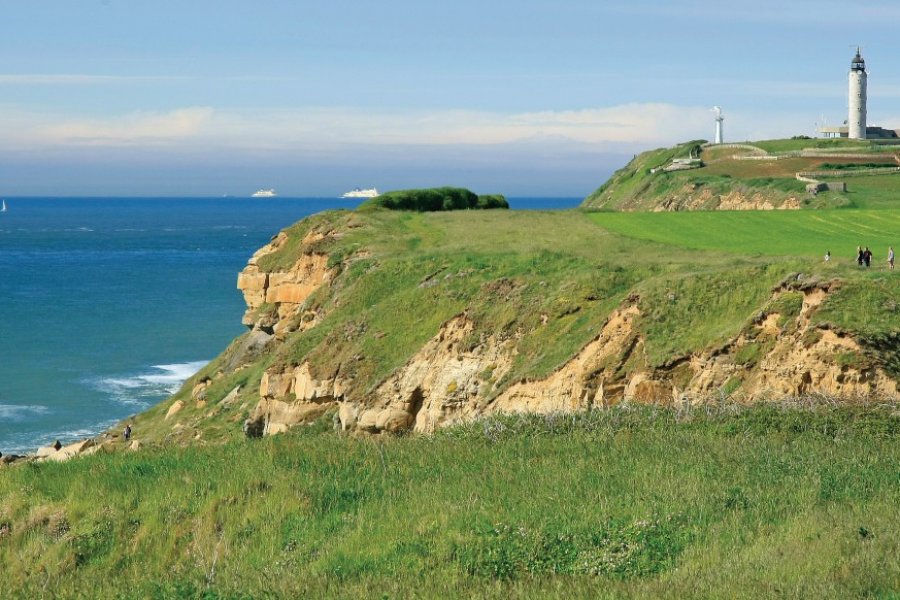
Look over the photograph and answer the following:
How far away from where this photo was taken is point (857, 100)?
369 feet

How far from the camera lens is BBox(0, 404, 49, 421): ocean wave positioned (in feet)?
172

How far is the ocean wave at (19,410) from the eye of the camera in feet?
172

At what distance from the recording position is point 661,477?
46.9 feet

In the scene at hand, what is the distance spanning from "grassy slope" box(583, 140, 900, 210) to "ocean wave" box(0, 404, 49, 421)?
40429 mm

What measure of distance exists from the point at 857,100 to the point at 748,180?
3569cm

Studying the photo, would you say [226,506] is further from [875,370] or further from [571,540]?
[875,370]

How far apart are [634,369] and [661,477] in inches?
432

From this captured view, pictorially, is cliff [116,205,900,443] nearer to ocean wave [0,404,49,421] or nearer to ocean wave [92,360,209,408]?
ocean wave [92,360,209,408]

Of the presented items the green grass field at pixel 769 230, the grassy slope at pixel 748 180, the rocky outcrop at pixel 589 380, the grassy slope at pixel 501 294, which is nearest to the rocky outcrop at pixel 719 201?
the grassy slope at pixel 748 180

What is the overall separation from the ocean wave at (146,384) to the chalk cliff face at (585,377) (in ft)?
69.6

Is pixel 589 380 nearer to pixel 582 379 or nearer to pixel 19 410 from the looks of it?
pixel 582 379

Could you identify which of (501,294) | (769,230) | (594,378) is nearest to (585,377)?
(594,378)

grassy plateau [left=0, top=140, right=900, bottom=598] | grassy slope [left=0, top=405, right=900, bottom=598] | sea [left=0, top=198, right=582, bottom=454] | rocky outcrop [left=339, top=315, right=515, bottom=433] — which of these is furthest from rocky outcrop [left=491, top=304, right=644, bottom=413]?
sea [left=0, top=198, right=582, bottom=454]

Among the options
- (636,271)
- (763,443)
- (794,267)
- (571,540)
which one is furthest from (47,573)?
(636,271)
